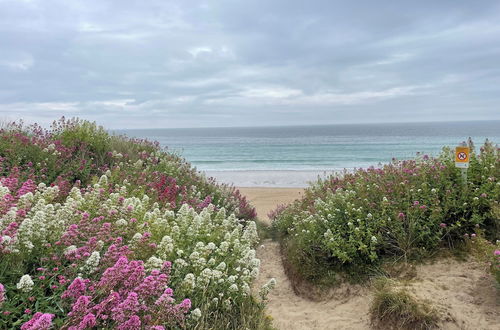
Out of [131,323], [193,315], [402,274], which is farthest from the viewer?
[402,274]

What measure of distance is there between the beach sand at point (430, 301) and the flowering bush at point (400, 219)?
0.38 metres

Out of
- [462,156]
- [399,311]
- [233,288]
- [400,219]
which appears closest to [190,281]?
[233,288]

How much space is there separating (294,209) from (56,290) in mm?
6950

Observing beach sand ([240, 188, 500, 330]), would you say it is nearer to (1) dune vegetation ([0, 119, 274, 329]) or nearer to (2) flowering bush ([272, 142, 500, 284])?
(2) flowering bush ([272, 142, 500, 284])

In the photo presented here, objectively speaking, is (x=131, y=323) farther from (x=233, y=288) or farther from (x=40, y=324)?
(x=233, y=288)

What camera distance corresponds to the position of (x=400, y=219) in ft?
19.3

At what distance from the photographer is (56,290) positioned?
309 cm

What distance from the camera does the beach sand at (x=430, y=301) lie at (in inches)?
174

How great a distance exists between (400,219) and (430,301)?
155cm

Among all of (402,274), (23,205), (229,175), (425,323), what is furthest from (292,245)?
(229,175)

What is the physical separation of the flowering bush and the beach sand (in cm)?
38

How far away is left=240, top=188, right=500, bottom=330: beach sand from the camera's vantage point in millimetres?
4410

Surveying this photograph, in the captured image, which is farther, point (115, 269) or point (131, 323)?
point (115, 269)

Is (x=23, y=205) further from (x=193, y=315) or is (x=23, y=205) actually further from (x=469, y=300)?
(x=469, y=300)
